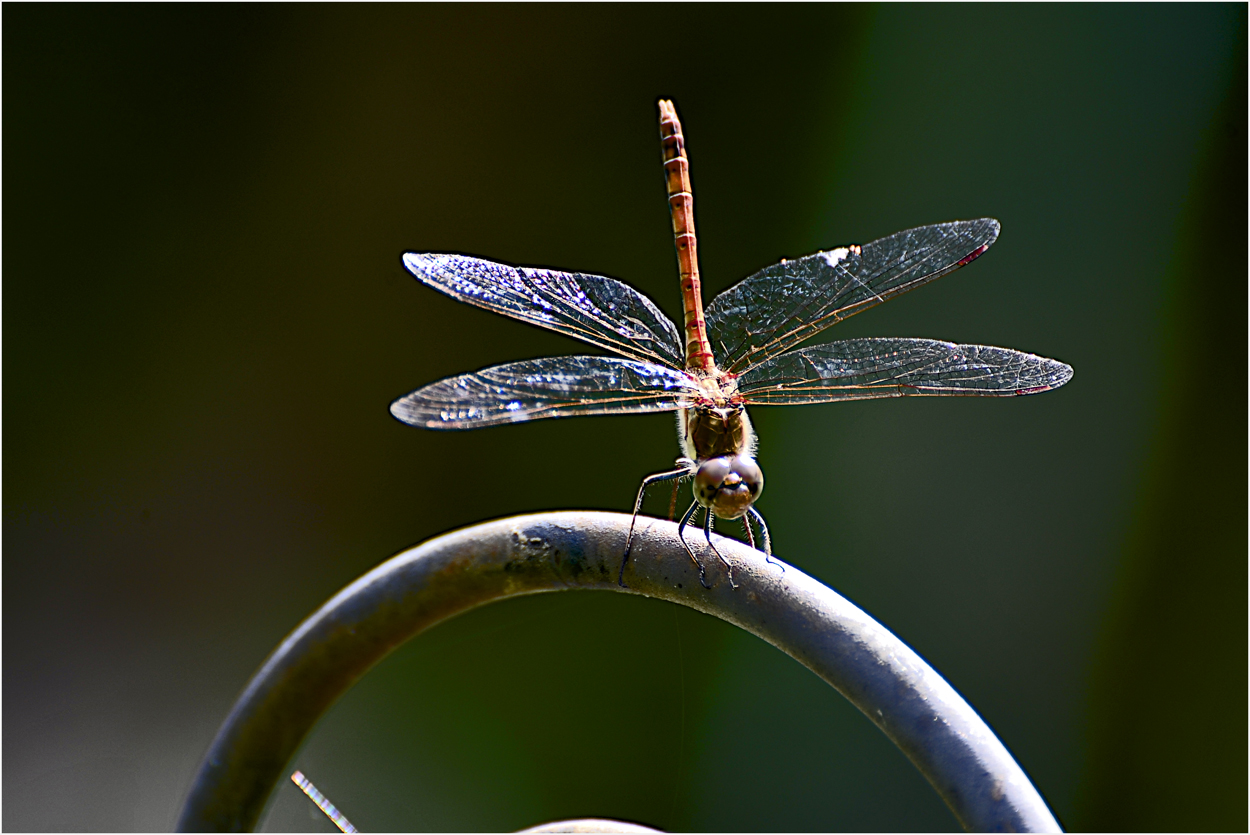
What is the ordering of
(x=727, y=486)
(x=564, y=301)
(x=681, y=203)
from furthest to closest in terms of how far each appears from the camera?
(x=681, y=203) → (x=564, y=301) → (x=727, y=486)

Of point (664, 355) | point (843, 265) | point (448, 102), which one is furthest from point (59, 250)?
point (843, 265)

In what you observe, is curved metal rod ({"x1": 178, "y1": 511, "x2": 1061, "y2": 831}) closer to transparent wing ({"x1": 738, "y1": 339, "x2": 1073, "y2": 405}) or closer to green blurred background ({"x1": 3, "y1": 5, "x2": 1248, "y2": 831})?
transparent wing ({"x1": 738, "y1": 339, "x2": 1073, "y2": 405})

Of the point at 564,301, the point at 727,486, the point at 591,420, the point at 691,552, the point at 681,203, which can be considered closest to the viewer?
the point at 691,552

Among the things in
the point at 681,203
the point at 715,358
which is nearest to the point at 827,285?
the point at 715,358

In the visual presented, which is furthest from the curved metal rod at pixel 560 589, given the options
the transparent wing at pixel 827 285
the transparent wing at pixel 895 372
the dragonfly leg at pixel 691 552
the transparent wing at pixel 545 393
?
the transparent wing at pixel 827 285

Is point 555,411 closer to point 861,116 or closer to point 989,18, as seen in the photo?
point 861,116

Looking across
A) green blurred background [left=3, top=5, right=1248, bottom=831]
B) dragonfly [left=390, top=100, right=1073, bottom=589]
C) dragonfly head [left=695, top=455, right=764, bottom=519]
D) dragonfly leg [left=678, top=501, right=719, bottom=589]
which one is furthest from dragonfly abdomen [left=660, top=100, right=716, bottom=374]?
green blurred background [left=3, top=5, right=1248, bottom=831]

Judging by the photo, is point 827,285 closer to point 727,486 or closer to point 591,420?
point 727,486
